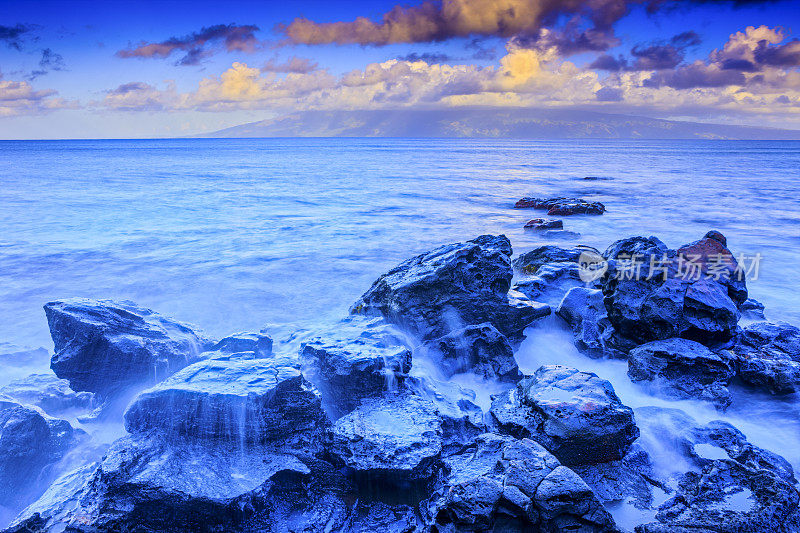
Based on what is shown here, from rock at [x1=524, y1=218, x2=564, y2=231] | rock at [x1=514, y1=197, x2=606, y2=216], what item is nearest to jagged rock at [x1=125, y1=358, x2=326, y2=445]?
rock at [x1=524, y1=218, x2=564, y2=231]

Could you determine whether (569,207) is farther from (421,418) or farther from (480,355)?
(421,418)

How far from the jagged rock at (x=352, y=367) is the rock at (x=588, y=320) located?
2.41 meters

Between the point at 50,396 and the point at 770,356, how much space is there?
7121mm

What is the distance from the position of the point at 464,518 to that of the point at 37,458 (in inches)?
133

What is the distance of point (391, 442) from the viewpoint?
3.27m

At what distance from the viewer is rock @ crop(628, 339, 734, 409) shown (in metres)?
4.40

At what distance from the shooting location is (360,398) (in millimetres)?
3967

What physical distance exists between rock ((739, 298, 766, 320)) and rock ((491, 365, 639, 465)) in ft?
12.9

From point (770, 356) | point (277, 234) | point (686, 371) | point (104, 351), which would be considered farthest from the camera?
point (277, 234)

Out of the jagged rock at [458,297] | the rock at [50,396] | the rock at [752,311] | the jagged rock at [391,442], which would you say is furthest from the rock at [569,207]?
the rock at [50,396]

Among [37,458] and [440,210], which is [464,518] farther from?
[440,210]

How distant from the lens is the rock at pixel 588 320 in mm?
5387

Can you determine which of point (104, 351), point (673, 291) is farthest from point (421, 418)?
point (673, 291)

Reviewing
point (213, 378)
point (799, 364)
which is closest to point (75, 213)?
point (213, 378)
